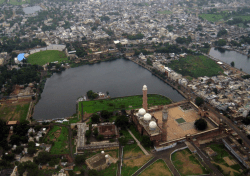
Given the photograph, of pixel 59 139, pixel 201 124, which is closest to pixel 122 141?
pixel 59 139

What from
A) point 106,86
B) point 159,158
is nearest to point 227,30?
point 106,86

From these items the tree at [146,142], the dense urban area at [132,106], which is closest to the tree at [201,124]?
the dense urban area at [132,106]

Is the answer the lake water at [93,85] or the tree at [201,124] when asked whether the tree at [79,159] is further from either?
the tree at [201,124]

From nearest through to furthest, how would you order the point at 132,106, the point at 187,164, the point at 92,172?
1. the point at 92,172
2. the point at 187,164
3. the point at 132,106

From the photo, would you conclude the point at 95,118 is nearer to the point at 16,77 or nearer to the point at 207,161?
the point at 207,161

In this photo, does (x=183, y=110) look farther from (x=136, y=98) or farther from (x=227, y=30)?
(x=227, y=30)

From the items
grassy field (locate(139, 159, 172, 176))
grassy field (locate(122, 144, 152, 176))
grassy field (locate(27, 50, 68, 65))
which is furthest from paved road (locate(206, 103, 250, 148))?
grassy field (locate(27, 50, 68, 65))

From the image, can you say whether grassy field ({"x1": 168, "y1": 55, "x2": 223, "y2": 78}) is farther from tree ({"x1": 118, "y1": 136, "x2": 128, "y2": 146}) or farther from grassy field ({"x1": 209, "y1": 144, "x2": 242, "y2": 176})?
tree ({"x1": 118, "y1": 136, "x2": 128, "y2": 146})
